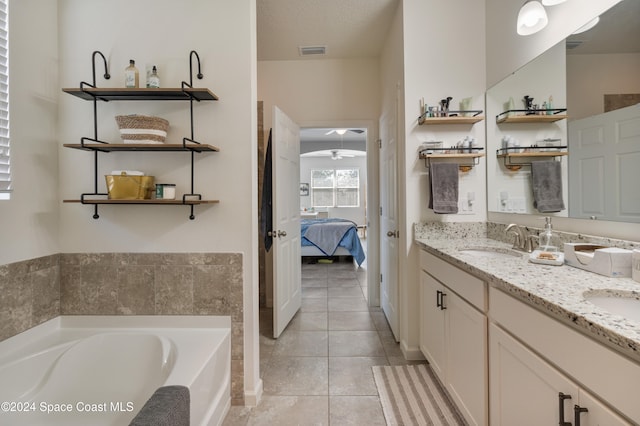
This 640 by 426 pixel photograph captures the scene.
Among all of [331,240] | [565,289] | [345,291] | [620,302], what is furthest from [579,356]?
[331,240]

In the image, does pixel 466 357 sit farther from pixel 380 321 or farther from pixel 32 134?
pixel 32 134

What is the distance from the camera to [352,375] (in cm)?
200

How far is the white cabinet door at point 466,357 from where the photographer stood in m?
1.28

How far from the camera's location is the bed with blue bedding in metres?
5.04

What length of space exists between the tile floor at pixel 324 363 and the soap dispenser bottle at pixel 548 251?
119 centimetres

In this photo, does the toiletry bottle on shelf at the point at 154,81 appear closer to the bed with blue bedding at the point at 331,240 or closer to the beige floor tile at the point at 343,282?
the beige floor tile at the point at 343,282

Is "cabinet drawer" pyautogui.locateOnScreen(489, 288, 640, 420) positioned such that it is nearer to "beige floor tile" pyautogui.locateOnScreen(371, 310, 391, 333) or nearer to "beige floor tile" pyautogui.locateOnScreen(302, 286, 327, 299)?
"beige floor tile" pyautogui.locateOnScreen(371, 310, 391, 333)

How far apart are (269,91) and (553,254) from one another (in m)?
2.94

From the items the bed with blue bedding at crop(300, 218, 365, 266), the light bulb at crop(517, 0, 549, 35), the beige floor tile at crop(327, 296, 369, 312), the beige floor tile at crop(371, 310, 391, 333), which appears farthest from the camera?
the bed with blue bedding at crop(300, 218, 365, 266)

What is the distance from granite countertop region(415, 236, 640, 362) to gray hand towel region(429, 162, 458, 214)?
0.48 metres

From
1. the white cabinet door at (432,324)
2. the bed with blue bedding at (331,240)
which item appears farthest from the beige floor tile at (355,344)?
the bed with blue bedding at (331,240)

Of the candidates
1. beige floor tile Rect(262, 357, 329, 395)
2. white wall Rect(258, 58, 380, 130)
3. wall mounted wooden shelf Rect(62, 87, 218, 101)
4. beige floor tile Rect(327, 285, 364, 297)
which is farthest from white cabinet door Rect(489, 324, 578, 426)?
white wall Rect(258, 58, 380, 130)

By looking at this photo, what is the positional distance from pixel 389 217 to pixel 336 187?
253 inches

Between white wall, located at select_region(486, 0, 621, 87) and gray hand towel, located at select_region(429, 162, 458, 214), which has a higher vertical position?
white wall, located at select_region(486, 0, 621, 87)
